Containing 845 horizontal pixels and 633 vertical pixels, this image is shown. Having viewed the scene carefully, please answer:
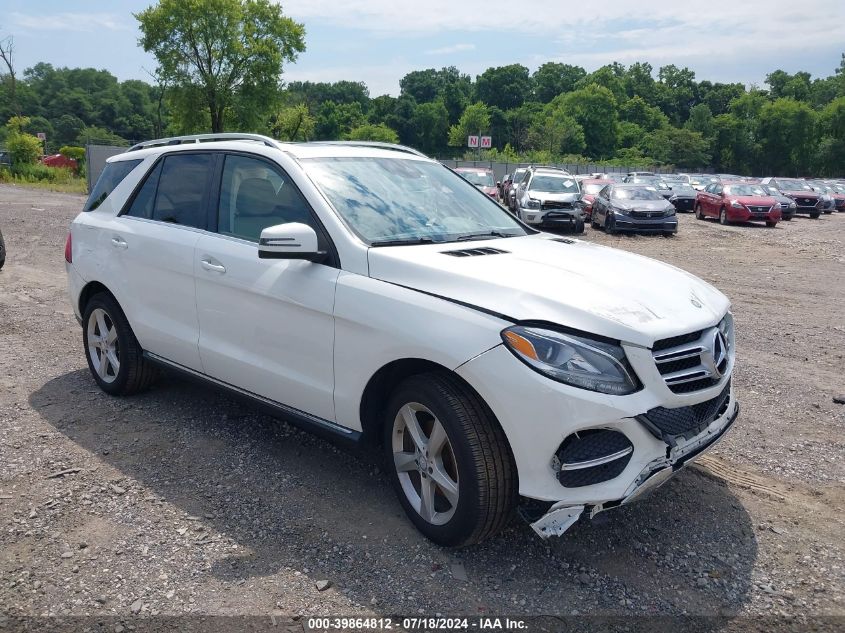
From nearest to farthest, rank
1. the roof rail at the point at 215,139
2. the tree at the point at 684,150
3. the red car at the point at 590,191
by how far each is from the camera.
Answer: the roof rail at the point at 215,139 < the red car at the point at 590,191 < the tree at the point at 684,150

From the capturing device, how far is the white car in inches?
114

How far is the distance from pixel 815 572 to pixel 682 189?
29.9 meters

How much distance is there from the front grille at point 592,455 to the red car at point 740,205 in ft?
79.3

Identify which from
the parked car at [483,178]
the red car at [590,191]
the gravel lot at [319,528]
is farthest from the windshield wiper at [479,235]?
the red car at [590,191]

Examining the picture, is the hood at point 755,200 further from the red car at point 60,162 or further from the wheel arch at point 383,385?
the red car at point 60,162

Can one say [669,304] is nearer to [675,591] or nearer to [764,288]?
[675,591]

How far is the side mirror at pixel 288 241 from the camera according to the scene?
350 cm

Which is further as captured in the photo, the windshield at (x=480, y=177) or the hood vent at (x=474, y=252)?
the windshield at (x=480, y=177)

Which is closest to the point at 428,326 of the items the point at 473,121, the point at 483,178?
the point at 483,178

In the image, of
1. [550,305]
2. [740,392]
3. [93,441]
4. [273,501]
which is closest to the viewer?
[550,305]

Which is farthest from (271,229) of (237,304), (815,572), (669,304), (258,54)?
(258,54)

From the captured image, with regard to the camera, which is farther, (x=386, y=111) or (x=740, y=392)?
(x=386, y=111)

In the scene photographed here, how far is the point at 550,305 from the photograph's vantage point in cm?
302

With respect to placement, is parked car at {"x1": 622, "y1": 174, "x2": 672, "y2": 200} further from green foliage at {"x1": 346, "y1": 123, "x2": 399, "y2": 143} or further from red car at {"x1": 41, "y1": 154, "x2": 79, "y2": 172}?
green foliage at {"x1": 346, "y1": 123, "x2": 399, "y2": 143}
